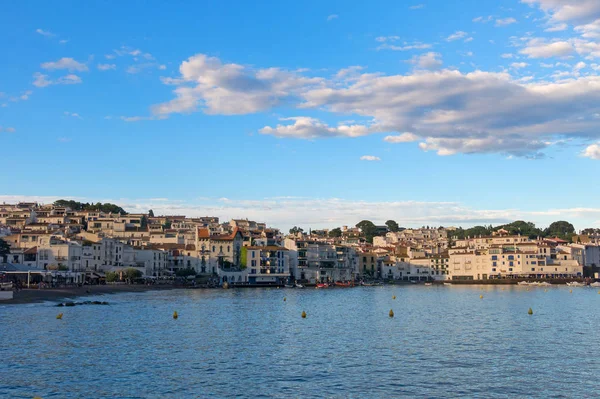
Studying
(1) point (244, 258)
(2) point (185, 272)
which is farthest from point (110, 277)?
(1) point (244, 258)

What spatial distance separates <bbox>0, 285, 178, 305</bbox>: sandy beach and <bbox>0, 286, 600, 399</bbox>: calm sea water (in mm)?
8855

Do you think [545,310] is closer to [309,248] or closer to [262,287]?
[262,287]

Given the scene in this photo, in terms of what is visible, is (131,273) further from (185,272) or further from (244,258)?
(244,258)

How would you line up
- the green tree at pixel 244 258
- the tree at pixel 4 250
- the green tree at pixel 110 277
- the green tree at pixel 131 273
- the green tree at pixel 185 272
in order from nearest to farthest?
the tree at pixel 4 250, the green tree at pixel 110 277, the green tree at pixel 131 273, the green tree at pixel 185 272, the green tree at pixel 244 258

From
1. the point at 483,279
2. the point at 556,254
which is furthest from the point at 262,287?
the point at 556,254

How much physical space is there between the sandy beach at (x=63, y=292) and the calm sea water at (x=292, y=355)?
8.86 meters

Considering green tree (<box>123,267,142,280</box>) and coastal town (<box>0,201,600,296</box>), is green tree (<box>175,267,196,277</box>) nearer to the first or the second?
coastal town (<box>0,201,600,296</box>)

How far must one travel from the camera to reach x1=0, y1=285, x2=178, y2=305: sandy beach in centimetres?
7762

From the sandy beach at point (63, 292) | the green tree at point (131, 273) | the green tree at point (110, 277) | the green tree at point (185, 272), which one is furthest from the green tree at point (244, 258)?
the green tree at point (110, 277)

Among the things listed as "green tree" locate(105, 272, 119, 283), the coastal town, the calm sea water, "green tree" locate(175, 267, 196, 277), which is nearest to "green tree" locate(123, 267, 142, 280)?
the coastal town

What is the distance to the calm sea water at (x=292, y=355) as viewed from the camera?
3045 centimetres

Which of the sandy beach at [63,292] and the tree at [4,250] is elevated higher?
the tree at [4,250]

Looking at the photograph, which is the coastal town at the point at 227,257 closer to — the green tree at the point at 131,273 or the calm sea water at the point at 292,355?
the green tree at the point at 131,273

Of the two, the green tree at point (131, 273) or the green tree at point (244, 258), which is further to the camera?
the green tree at point (244, 258)
